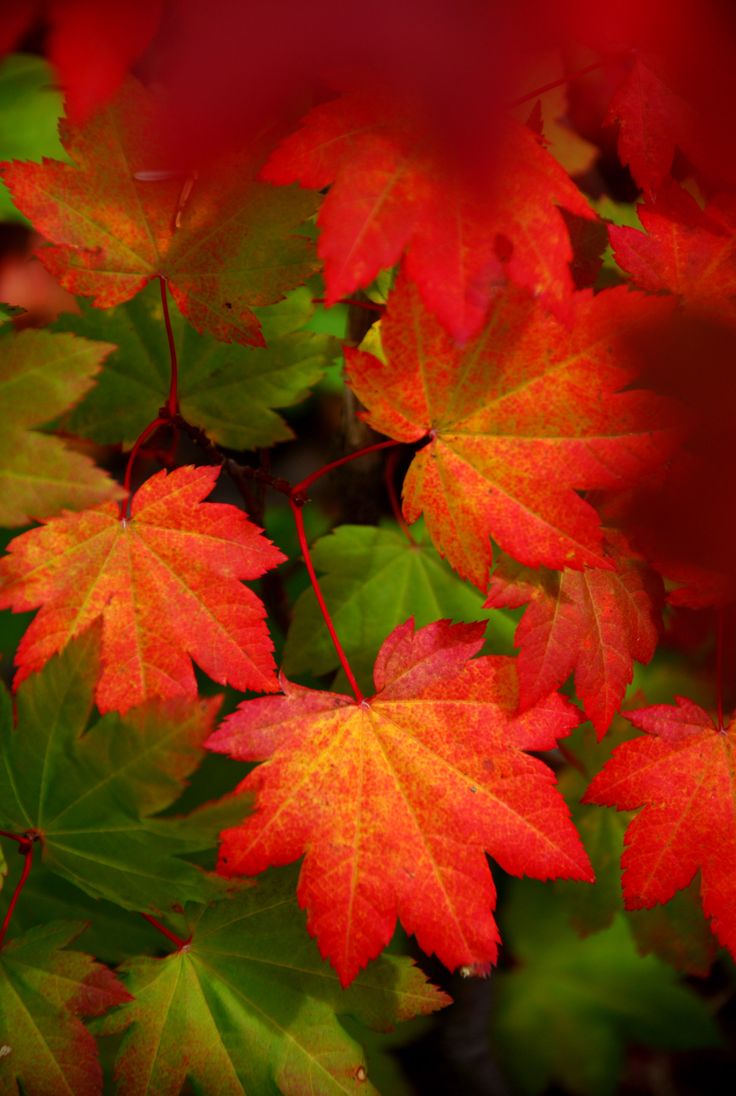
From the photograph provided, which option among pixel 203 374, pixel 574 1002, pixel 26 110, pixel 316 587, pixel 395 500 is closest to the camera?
pixel 316 587

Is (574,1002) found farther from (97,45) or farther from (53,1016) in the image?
(97,45)

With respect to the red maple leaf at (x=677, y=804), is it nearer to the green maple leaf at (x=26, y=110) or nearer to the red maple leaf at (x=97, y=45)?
the red maple leaf at (x=97, y=45)

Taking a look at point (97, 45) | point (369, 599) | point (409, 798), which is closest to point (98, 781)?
point (409, 798)

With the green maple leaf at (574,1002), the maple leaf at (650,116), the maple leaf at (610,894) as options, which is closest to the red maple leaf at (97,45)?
the maple leaf at (650,116)

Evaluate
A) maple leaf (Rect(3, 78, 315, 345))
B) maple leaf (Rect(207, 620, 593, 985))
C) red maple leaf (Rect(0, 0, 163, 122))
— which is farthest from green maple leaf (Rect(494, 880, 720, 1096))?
red maple leaf (Rect(0, 0, 163, 122))

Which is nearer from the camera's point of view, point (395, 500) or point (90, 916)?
point (90, 916)

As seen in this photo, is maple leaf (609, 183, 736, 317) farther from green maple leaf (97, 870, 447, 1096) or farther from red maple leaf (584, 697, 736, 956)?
green maple leaf (97, 870, 447, 1096)

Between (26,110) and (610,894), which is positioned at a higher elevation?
(26,110)

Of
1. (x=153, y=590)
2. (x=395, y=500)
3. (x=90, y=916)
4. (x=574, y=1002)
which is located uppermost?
(x=153, y=590)
